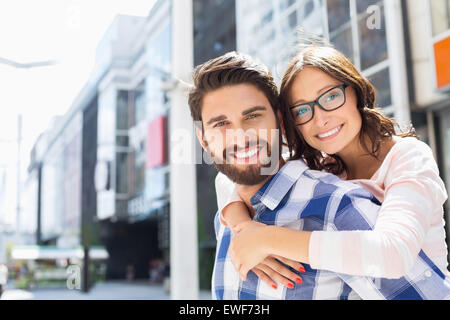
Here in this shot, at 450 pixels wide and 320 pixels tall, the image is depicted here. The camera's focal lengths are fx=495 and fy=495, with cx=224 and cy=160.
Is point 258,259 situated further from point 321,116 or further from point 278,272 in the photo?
point 321,116

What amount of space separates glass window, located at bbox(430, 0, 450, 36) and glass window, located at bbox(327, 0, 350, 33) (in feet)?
2.69

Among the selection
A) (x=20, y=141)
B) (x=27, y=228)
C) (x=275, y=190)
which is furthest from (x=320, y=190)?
(x=27, y=228)

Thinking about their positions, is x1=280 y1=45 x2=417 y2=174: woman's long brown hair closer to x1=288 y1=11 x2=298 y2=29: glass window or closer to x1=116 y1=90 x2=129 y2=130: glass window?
x1=288 y1=11 x2=298 y2=29: glass window

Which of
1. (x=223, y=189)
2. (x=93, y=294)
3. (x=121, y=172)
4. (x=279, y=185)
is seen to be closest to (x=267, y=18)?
(x=223, y=189)

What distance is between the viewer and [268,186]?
0.90m

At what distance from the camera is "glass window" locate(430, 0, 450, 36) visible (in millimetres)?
3072

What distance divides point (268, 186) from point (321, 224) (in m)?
0.12

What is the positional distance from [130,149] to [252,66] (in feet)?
49.0

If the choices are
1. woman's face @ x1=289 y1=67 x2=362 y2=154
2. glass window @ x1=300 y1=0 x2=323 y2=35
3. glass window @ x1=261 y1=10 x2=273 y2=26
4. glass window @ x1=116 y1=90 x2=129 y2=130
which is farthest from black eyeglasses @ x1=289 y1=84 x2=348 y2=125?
glass window @ x1=116 y1=90 x2=129 y2=130

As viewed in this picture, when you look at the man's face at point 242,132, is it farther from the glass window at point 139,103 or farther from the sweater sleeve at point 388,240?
the glass window at point 139,103
